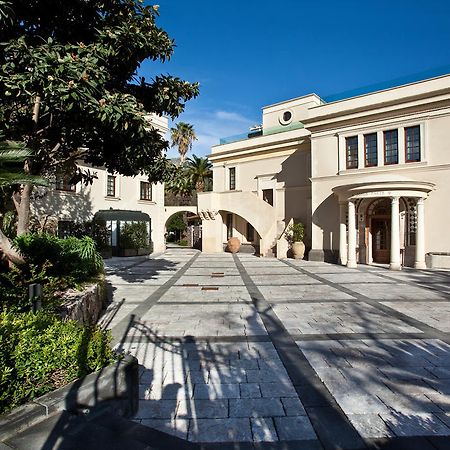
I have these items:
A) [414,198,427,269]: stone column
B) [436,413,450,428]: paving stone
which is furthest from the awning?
[436,413,450,428]: paving stone

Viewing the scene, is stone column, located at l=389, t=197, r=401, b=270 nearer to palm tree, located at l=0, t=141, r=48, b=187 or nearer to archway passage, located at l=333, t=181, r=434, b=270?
archway passage, located at l=333, t=181, r=434, b=270

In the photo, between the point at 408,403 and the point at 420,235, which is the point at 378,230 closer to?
the point at 420,235

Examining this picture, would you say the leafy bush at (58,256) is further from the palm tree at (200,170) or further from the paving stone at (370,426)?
the palm tree at (200,170)

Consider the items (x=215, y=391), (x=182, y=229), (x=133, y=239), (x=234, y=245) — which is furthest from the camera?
(x=182, y=229)

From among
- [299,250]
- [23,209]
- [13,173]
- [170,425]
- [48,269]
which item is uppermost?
[13,173]

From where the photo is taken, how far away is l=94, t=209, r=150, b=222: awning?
20.8m

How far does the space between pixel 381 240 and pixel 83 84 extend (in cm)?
1806

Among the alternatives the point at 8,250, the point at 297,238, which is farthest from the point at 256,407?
the point at 297,238

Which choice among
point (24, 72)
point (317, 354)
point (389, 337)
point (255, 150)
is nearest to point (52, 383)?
point (317, 354)

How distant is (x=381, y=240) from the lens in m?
18.6

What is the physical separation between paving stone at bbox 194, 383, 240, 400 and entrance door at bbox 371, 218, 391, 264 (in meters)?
16.8

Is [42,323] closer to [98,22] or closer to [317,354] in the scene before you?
[317,354]

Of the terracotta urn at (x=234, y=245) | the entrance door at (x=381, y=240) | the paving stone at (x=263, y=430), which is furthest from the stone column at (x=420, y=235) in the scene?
the paving stone at (x=263, y=430)

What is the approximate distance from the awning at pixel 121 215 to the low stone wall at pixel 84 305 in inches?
539
